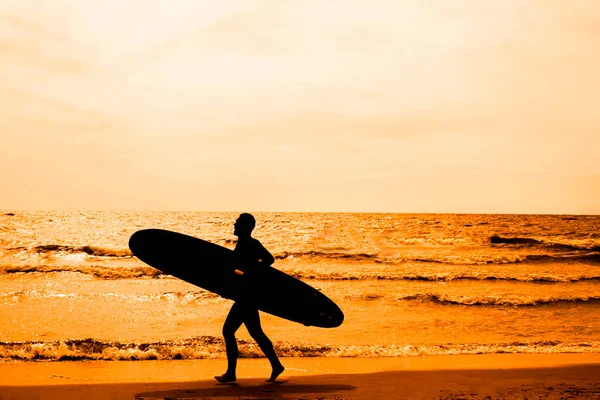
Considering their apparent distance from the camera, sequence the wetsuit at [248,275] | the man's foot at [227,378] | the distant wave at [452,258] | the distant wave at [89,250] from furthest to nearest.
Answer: the distant wave at [89,250] < the distant wave at [452,258] < the man's foot at [227,378] < the wetsuit at [248,275]

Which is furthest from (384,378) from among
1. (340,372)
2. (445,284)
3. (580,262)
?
(580,262)

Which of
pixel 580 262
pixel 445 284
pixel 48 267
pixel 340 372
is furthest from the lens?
pixel 580 262

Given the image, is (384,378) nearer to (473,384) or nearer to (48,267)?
(473,384)

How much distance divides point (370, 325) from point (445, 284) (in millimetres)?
7830

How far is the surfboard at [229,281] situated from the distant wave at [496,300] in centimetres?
846

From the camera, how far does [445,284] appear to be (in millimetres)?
19609

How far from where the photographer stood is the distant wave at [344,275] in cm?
2112

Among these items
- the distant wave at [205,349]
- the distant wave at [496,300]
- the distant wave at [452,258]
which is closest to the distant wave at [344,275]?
the distant wave at [496,300]

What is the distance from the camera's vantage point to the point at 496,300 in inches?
631

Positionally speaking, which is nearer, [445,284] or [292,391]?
[292,391]

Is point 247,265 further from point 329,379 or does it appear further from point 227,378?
point 329,379

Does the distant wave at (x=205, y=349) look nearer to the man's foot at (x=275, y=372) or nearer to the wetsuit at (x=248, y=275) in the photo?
the man's foot at (x=275, y=372)

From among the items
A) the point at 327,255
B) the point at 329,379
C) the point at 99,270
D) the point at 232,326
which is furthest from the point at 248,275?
the point at 327,255

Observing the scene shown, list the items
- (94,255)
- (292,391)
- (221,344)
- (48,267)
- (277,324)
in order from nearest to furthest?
(292,391)
(221,344)
(277,324)
(48,267)
(94,255)
